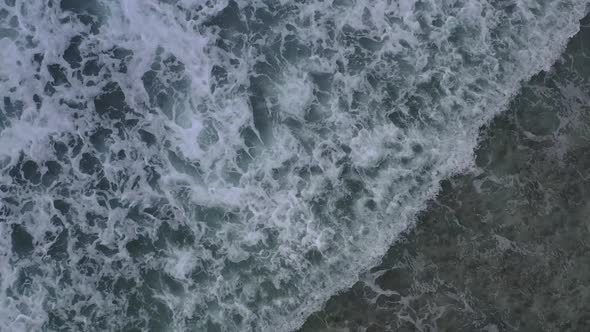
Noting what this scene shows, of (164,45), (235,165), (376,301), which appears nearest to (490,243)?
(376,301)

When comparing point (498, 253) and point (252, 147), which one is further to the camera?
point (252, 147)

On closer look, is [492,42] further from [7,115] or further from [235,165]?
[7,115]

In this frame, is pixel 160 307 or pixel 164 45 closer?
pixel 160 307
